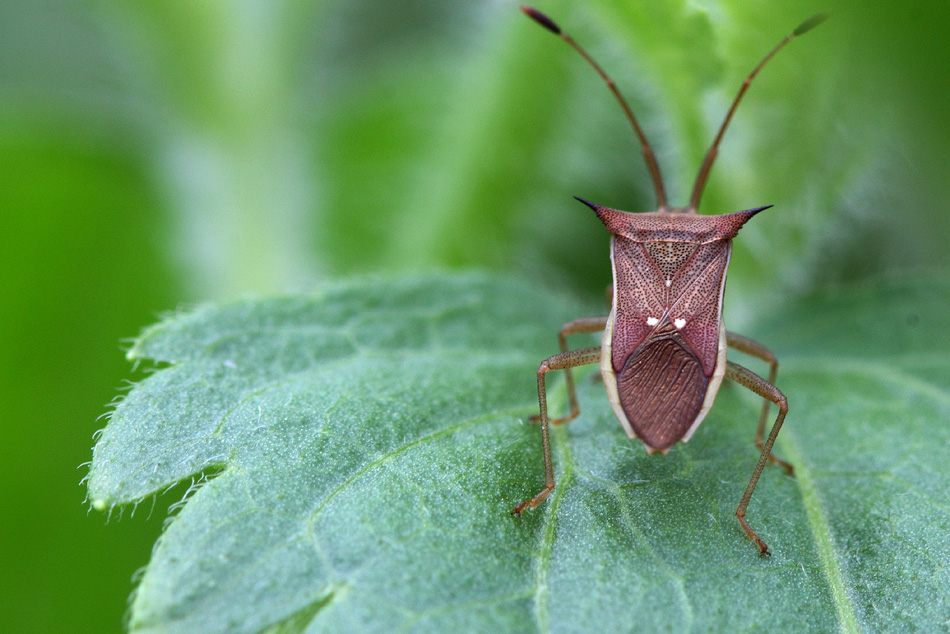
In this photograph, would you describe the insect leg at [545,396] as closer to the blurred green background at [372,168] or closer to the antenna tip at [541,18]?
the blurred green background at [372,168]

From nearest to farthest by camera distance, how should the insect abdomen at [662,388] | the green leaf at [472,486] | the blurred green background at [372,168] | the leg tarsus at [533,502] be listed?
the green leaf at [472,486] → the leg tarsus at [533,502] → the insect abdomen at [662,388] → the blurred green background at [372,168]

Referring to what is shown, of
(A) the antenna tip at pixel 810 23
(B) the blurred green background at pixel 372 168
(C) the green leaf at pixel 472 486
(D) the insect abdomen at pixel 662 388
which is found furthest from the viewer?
(B) the blurred green background at pixel 372 168

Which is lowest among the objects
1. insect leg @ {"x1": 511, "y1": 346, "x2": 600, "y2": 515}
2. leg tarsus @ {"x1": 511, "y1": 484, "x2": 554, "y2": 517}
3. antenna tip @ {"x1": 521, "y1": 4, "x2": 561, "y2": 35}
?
leg tarsus @ {"x1": 511, "y1": 484, "x2": 554, "y2": 517}

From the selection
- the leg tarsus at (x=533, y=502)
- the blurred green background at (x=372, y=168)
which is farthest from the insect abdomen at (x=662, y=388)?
the blurred green background at (x=372, y=168)

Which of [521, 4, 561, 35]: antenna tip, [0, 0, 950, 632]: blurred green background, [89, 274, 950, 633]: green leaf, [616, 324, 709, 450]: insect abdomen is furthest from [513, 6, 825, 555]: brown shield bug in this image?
[521, 4, 561, 35]: antenna tip

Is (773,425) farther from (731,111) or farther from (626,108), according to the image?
(626,108)

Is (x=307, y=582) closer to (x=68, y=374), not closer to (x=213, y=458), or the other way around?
(x=213, y=458)

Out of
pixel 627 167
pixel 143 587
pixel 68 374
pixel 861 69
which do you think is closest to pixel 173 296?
pixel 68 374

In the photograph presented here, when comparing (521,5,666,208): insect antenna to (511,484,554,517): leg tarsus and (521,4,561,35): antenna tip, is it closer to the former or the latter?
Result: (521,4,561,35): antenna tip
